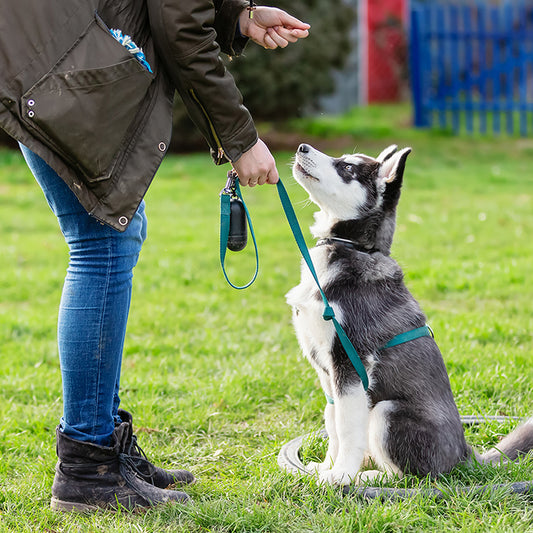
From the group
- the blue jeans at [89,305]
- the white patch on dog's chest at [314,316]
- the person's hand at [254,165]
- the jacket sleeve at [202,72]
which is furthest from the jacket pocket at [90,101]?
the white patch on dog's chest at [314,316]

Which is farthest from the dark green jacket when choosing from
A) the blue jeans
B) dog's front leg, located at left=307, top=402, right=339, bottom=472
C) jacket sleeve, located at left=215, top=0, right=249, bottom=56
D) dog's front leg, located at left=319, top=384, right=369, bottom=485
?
dog's front leg, located at left=307, top=402, right=339, bottom=472

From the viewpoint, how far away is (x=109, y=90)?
228 cm

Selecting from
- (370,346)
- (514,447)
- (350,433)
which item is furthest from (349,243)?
(514,447)

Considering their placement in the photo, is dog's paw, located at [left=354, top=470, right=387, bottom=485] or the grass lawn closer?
the grass lawn

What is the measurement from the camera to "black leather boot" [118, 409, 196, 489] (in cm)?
282

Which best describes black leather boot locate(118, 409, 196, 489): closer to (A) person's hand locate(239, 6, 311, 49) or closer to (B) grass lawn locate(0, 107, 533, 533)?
(B) grass lawn locate(0, 107, 533, 533)

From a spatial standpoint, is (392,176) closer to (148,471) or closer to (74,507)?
(148,471)

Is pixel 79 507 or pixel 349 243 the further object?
pixel 349 243

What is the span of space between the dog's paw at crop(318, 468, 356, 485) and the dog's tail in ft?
1.80

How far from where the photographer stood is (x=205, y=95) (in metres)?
2.43

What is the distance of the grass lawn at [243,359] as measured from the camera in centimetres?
264

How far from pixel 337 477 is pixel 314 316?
0.58 meters

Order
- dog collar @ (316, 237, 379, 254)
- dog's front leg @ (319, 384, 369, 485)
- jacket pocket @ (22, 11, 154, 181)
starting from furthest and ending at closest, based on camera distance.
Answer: dog collar @ (316, 237, 379, 254), dog's front leg @ (319, 384, 369, 485), jacket pocket @ (22, 11, 154, 181)

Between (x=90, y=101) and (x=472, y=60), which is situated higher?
(x=90, y=101)
